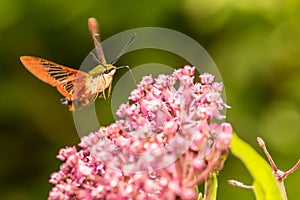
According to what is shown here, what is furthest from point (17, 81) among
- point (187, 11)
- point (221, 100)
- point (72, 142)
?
point (221, 100)

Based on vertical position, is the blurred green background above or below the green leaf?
above

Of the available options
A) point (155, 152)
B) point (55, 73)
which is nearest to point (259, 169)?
point (155, 152)

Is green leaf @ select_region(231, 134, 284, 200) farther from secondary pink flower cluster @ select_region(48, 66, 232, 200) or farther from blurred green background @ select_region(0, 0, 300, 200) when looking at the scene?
blurred green background @ select_region(0, 0, 300, 200)

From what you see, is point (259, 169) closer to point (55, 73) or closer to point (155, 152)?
point (155, 152)

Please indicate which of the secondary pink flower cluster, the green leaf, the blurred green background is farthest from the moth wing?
the blurred green background

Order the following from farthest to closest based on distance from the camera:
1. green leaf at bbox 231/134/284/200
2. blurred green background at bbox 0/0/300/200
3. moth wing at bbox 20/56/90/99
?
blurred green background at bbox 0/0/300/200
moth wing at bbox 20/56/90/99
green leaf at bbox 231/134/284/200

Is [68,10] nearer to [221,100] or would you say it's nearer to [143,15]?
[143,15]

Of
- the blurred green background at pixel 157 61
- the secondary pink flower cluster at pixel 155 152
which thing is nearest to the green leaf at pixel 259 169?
the secondary pink flower cluster at pixel 155 152
